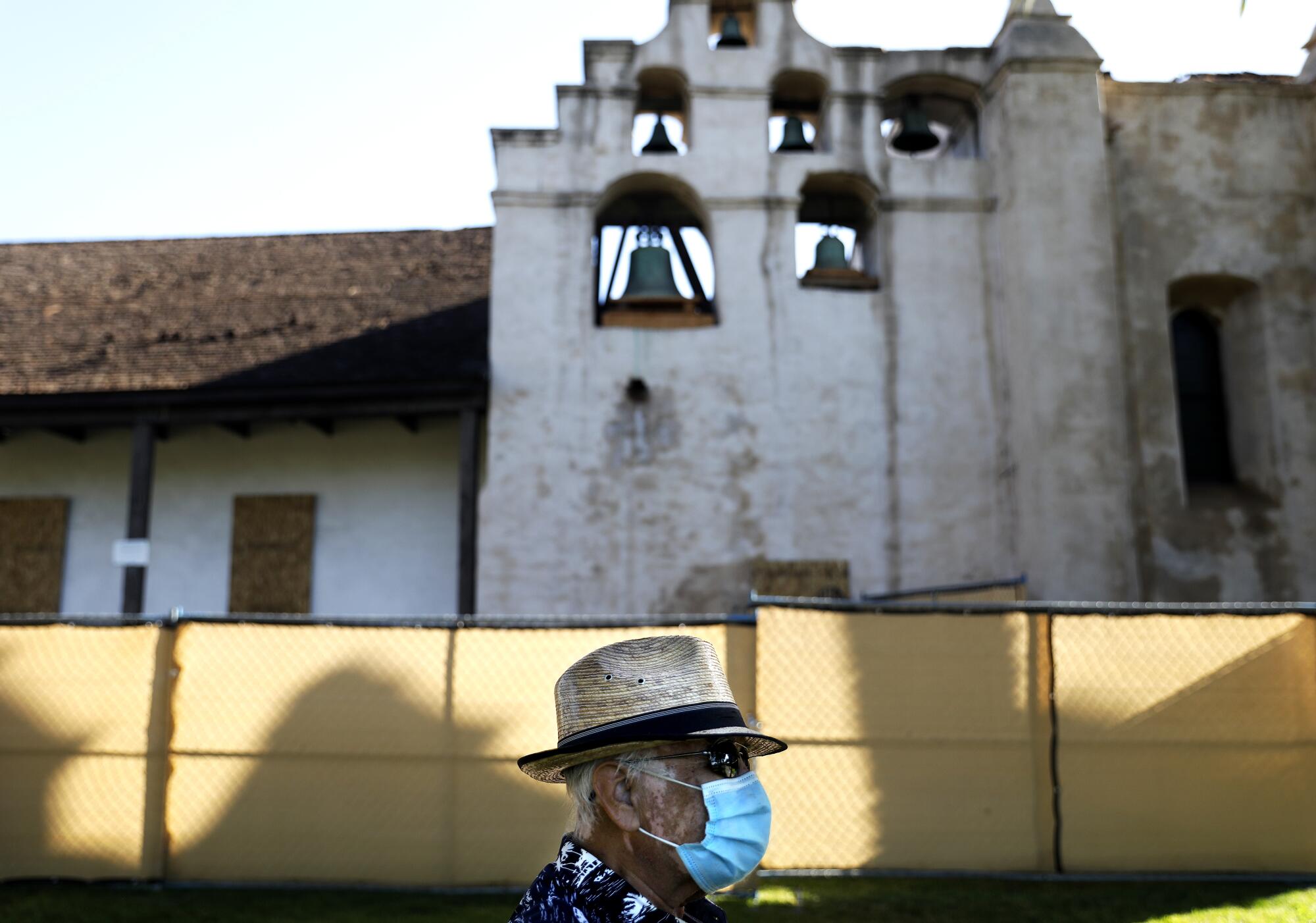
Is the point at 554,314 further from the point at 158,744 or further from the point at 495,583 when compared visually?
the point at 158,744

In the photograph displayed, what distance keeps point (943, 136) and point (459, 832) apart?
13.0m

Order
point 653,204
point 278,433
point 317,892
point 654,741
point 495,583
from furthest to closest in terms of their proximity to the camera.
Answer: point 278,433, point 653,204, point 495,583, point 317,892, point 654,741

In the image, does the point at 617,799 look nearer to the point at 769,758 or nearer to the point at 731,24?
the point at 769,758

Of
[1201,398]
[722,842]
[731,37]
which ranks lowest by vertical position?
[722,842]

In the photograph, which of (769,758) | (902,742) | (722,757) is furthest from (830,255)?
(722,757)

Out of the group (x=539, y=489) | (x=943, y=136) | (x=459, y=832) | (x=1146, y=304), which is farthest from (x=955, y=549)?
(x=459, y=832)

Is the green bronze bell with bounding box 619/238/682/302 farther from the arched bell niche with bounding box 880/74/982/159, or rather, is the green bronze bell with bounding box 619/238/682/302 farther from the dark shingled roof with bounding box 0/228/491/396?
the arched bell niche with bounding box 880/74/982/159

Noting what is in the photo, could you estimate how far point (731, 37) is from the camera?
1639 cm

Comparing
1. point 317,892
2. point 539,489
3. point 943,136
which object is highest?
point 943,136

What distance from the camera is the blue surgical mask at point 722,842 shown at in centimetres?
281

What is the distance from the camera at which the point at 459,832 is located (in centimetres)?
861

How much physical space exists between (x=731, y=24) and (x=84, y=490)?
36.1 feet

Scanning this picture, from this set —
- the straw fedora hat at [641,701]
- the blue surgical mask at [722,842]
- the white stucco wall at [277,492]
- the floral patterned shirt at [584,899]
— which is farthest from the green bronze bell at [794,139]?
the floral patterned shirt at [584,899]

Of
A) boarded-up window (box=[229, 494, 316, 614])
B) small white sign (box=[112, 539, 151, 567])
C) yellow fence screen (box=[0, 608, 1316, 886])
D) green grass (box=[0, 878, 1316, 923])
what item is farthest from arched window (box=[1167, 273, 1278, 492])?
small white sign (box=[112, 539, 151, 567])
